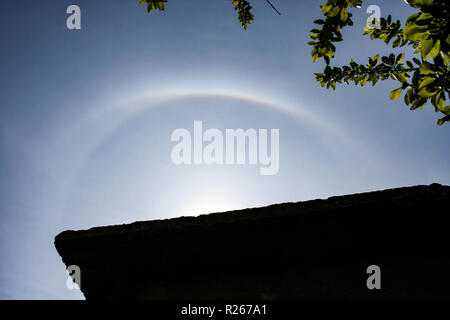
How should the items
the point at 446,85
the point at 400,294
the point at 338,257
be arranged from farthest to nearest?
the point at 338,257, the point at 400,294, the point at 446,85

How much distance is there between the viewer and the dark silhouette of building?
86.4 inches

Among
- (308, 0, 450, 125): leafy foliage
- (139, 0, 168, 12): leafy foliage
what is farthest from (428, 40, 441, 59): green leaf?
(139, 0, 168, 12): leafy foliage

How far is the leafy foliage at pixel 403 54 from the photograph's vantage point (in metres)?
1.48

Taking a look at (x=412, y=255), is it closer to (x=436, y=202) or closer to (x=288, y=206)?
(x=436, y=202)

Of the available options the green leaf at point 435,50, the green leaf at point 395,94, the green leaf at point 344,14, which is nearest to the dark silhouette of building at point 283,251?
the green leaf at point 395,94

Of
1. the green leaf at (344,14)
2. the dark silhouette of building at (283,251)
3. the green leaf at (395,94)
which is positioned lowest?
the dark silhouette of building at (283,251)

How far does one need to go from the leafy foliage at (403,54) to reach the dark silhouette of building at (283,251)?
2.59 feet

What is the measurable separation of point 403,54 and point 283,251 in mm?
2046

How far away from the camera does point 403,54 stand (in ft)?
8.25

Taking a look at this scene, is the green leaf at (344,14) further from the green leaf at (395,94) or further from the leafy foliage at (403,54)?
the green leaf at (395,94)

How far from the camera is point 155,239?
2.45 meters

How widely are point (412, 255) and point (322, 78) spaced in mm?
1801

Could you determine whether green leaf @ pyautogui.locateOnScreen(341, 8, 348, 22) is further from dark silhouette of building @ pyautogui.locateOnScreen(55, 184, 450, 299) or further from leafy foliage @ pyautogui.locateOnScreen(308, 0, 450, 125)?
dark silhouette of building @ pyautogui.locateOnScreen(55, 184, 450, 299)
